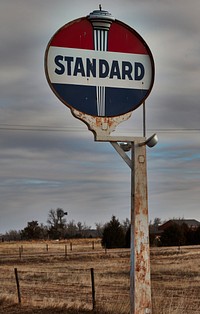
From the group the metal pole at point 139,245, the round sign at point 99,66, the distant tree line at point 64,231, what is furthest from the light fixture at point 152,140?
the distant tree line at point 64,231

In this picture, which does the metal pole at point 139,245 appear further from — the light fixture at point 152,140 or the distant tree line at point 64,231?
the distant tree line at point 64,231

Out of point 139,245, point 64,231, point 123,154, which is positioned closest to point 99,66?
point 123,154

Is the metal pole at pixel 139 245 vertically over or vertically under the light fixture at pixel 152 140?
under

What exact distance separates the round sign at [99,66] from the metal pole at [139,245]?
689mm

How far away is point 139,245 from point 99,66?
2350mm

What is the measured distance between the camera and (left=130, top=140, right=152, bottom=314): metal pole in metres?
7.80

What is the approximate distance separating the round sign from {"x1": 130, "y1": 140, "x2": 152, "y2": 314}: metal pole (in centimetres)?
69

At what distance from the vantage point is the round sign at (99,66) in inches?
307

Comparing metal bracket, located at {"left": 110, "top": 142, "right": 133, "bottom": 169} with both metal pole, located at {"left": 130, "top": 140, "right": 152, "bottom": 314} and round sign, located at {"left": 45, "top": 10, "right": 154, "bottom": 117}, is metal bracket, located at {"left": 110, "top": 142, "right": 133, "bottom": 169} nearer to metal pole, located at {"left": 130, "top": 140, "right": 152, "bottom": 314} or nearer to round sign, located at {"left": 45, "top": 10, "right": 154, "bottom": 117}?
metal pole, located at {"left": 130, "top": 140, "right": 152, "bottom": 314}

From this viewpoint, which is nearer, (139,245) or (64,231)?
(139,245)

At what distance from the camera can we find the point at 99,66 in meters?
7.91

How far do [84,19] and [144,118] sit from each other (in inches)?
59.1

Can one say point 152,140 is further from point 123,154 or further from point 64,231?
point 64,231

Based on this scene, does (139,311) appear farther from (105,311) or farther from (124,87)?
(124,87)
